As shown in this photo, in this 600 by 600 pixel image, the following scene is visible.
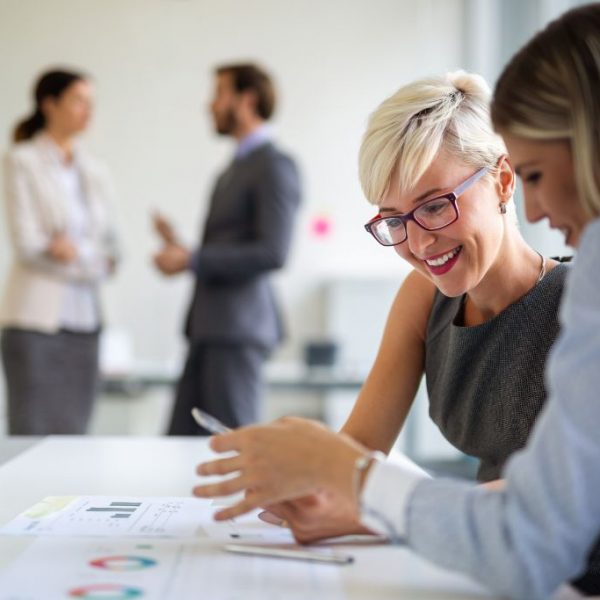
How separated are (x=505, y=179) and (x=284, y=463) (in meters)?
0.64

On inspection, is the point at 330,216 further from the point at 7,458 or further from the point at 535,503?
the point at 535,503

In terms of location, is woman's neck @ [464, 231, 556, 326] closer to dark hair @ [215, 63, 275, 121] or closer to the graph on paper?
the graph on paper

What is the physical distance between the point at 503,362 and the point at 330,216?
4353mm

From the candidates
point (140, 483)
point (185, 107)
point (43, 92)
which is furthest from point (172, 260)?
point (185, 107)

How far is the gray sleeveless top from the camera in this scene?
1216mm

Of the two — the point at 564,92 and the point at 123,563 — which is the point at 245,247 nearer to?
the point at 123,563

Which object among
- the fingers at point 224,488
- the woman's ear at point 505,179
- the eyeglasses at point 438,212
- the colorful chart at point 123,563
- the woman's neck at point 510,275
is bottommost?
the colorful chart at point 123,563

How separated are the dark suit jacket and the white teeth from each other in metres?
1.36

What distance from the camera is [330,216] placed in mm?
5566

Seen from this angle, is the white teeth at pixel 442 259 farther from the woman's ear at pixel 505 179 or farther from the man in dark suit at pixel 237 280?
the man in dark suit at pixel 237 280

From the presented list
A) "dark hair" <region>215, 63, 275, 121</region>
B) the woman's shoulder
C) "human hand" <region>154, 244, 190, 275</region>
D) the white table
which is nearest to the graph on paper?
the white table

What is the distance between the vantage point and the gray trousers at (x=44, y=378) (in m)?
2.85

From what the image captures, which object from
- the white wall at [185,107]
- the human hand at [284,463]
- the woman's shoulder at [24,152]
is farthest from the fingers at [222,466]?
the white wall at [185,107]

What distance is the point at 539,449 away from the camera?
0.72 metres
